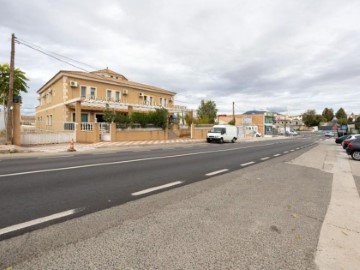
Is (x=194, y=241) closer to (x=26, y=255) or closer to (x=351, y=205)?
(x=26, y=255)

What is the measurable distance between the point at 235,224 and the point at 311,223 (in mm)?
1278

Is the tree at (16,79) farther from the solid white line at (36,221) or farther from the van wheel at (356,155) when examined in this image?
the van wheel at (356,155)

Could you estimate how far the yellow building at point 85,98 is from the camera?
29.3 metres

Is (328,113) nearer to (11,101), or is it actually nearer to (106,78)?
(106,78)

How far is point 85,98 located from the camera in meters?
28.7

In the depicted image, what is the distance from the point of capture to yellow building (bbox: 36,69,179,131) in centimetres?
2933

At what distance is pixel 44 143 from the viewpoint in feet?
71.7

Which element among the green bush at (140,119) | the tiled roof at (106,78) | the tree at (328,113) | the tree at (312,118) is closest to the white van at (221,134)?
the green bush at (140,119)

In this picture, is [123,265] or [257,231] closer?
[123,265]

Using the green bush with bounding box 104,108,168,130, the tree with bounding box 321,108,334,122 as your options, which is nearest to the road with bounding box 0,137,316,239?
the green bush with bounding box 104,108,168,130

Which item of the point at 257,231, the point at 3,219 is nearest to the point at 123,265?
the point at 257,231

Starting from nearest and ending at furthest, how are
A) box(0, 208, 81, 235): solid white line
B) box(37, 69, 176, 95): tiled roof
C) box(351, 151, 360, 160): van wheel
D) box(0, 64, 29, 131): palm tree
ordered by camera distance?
1. box(0, 208, 81, 235): solid white line
2. box(351, 151, 360, 160): van wheel
3. box(0, 64, 29, 131): palm tree
4. box(37, 69, 176, 95): tiled roof

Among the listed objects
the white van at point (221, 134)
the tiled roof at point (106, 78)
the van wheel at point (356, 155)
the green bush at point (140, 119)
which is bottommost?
the van wheel at point (356, 155)

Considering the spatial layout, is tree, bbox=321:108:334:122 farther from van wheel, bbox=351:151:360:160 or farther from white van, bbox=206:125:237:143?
van wheel, bbox=351:151:360:160
